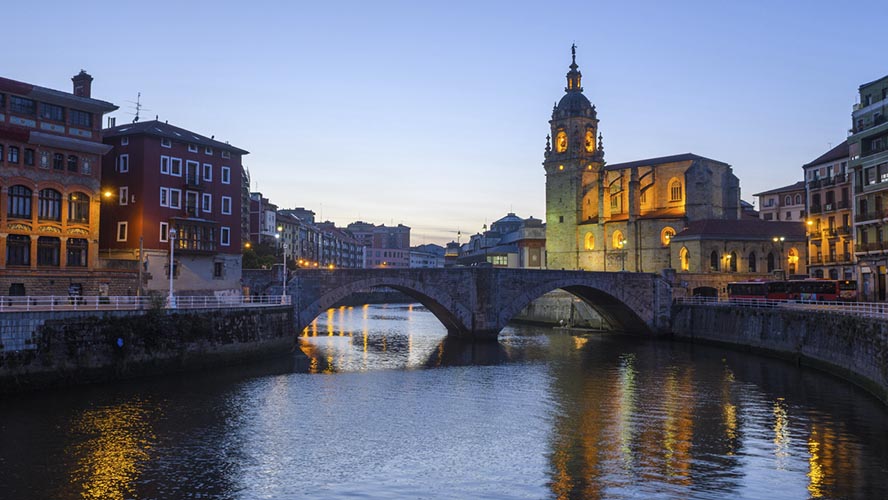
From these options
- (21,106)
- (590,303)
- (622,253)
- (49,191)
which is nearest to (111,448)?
(49,191)

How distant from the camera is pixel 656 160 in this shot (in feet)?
388

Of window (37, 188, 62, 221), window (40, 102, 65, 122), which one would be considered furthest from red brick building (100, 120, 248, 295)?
window (40, 102, 65, 122)

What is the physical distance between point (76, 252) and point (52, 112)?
10.3 metres

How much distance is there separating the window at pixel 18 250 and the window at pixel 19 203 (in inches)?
58.7

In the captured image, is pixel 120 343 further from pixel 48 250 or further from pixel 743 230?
pixel 743 230

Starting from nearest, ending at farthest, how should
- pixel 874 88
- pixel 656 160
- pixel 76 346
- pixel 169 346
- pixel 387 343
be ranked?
pixel 76 346 → pixel 169 346 → pixel 874 88 → pixel 387 343 → pixel 656 160

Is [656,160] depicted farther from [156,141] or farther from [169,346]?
[169,346]

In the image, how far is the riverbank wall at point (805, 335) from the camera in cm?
4038

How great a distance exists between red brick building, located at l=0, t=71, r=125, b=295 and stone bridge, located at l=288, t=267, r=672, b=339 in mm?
16543

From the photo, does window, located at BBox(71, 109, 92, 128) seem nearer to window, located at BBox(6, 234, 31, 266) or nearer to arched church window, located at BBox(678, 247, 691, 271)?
window, located at BBox(6, 234, 31, 266)

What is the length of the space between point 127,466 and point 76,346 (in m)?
16.5

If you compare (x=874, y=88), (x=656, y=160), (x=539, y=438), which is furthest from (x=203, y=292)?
(x=656, y=160)

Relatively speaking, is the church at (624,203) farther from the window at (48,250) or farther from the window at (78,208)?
the window at (48,250)

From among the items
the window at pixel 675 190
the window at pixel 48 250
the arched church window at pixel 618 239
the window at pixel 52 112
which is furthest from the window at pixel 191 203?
the window at pixel 675 190
